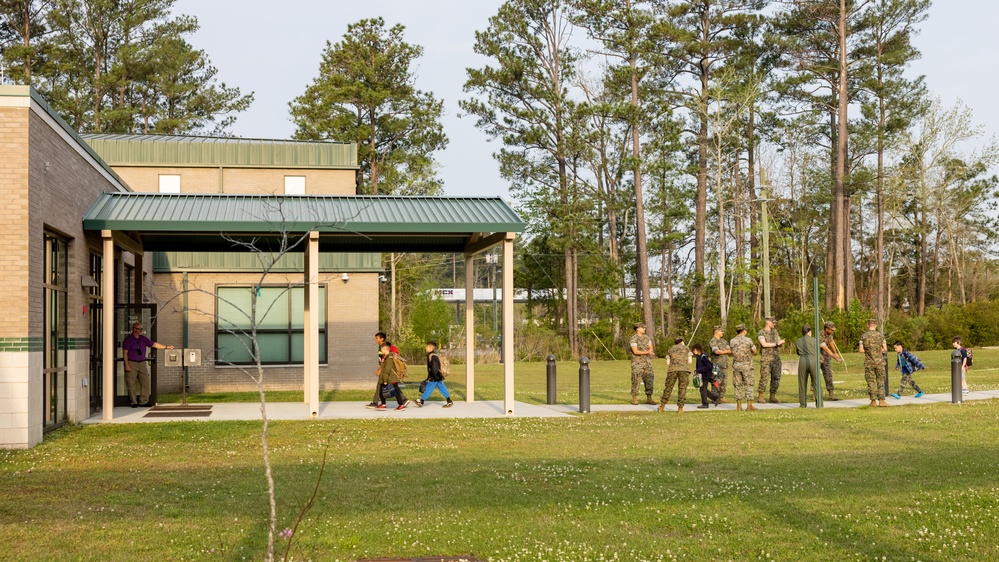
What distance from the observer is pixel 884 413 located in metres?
19.3

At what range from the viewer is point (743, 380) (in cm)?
2020

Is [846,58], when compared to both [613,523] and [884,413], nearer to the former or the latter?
[884,413]

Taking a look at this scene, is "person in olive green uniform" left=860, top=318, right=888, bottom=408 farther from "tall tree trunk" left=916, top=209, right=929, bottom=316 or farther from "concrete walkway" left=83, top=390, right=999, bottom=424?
"tall tree trunk" left=916, top=209, right=929, bottom=316

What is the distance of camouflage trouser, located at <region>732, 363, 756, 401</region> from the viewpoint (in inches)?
786

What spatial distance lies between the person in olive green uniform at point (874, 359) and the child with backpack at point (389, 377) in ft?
30.7

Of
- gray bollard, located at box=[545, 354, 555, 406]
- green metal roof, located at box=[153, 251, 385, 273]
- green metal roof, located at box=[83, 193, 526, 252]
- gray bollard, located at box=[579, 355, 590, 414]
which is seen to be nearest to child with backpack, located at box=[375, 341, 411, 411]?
green metal roof, located at box=[83, 193, 526, 252]

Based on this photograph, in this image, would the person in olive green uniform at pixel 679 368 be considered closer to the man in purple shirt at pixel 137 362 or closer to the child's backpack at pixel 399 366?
the child's backpack at pixel 399 366

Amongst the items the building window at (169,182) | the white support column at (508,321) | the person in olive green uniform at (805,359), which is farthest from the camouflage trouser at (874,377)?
the building window at (169,182)

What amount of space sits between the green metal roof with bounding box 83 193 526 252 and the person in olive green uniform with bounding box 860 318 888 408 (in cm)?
758

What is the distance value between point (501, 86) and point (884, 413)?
39325 millimetres

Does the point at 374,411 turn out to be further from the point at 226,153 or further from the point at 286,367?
the point at 226,153

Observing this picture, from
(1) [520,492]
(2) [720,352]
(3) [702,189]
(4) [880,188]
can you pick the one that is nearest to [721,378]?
(2) [720,352]

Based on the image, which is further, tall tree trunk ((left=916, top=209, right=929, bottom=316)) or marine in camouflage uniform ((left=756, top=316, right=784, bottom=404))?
tall tree trunk ((left=916, top=209, right=929, bottom=316))

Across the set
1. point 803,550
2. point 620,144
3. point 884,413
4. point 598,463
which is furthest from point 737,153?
point 803,550
